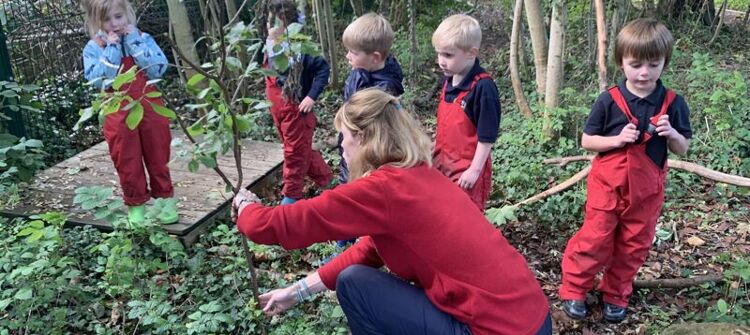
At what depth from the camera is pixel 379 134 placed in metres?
2.36

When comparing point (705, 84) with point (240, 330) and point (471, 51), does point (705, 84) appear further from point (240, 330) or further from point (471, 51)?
point (240, 330)

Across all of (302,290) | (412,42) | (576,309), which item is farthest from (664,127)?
(412,42)

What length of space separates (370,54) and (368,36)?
115 millimetres

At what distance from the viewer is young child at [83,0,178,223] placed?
3746mm

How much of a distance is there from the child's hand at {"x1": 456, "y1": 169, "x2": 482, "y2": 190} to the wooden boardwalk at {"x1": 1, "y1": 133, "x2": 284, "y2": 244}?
174 cm

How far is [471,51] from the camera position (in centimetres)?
329

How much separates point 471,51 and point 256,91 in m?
5.07

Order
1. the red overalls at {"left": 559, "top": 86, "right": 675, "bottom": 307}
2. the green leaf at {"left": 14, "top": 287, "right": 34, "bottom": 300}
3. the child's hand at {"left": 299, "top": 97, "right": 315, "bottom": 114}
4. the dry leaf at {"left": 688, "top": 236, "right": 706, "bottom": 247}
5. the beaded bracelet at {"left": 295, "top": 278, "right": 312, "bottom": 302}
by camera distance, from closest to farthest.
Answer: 1. the beaded bracelet at {"left": 295, "top": 278, "right": 312, "bottom": 302}
2. the green leaf at {"left": 14, "top": 287, "right": 34, "bottom": 300}
3. the red overalls at {"left": 559, "top": 86, "right": 675, "bottom": 307}
4. the dry leaf at {"left": 688, "top": 236, "right": 706, "bottom": 247}
5. the child's hand at {"left": 299, "top": 97, "right": 315, "bottom": 114}

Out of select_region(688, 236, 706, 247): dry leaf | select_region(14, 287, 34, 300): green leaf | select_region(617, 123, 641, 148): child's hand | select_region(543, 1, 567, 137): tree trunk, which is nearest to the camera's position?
select_region(14, 287, 34, 300): green leaf

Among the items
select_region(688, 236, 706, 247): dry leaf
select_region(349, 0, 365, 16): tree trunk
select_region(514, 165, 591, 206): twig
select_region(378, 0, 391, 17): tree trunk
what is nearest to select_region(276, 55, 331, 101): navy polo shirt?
select_region(514, 165, 591, 206): twig

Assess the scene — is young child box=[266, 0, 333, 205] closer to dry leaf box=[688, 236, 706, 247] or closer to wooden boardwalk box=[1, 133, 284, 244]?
wooden boardwalk box=[1, 133, 284, 244]

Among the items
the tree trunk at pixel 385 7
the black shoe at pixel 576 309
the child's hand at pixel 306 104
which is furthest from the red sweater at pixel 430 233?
the tree trunk at pixel 385 7

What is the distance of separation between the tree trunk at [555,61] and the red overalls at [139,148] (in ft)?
10.4

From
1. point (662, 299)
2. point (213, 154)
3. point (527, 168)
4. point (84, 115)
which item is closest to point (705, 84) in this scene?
point (527, 168)
